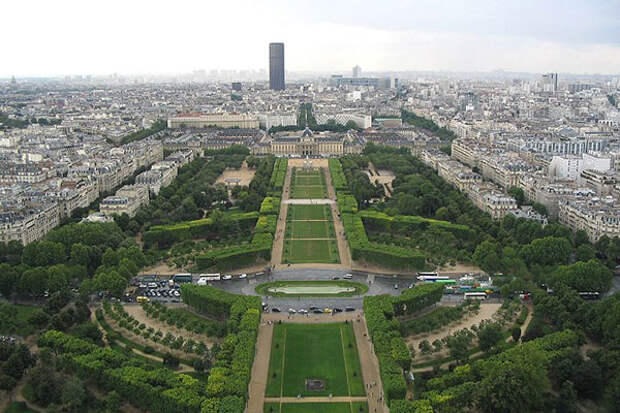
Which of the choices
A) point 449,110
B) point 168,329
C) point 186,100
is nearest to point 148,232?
point 168,329

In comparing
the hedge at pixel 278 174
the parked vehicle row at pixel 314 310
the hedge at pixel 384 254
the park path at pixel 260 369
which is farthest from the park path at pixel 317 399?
the hedge at pixel 278 174

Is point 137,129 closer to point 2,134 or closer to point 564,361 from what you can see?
point 2,134

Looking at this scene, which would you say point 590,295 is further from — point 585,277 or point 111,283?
point 111,283

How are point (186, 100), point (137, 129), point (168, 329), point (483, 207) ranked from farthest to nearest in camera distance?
1. point (186, 100)
2. point (137, 129)
3. point (483, 207)
4. point (168, 329)

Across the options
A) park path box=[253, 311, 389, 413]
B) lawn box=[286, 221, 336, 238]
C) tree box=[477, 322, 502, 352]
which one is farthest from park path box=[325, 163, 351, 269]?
tree box=[477, 322, 502, 352]

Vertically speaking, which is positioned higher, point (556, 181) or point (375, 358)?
point (556, 181)

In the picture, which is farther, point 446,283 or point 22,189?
point 22,189

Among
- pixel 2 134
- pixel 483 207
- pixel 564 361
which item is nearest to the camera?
pixel 564 361

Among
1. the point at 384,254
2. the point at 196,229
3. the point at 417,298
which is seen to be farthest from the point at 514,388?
the point at 196,229
